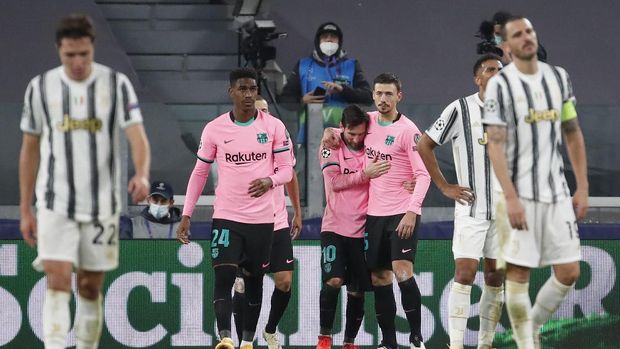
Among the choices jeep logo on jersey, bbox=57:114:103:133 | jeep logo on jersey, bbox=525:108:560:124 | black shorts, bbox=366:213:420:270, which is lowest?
black shorts, bbox=366:213:420:270

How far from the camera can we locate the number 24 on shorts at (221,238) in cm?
1009

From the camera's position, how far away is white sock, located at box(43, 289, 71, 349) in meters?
7.66

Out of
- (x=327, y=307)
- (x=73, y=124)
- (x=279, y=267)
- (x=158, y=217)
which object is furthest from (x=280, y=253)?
(x=73, y=124)

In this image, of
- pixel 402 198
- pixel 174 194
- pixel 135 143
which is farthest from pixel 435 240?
pixel 135 143

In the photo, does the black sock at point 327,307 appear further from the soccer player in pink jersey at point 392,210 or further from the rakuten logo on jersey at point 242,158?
the rakuten logo on jersey at point 242,158

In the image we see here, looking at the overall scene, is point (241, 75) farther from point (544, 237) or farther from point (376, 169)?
point (544, 237)

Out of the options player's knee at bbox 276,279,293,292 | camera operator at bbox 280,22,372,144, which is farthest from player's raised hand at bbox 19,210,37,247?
camera operator at bbox 280,22,372,144

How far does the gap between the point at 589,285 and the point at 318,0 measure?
285 inches

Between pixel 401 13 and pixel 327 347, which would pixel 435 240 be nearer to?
pixel 327 347

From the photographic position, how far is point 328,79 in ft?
44.1

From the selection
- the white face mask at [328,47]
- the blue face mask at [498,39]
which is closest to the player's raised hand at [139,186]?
the blue face mask at [498,39]

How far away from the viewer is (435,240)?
11617 millimetres

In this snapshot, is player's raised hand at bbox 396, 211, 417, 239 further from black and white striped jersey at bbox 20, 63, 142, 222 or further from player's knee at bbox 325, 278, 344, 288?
black and white striped jersey at bbox 20, 63, 142, 222

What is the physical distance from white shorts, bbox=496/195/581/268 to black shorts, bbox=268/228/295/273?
2790 mm
